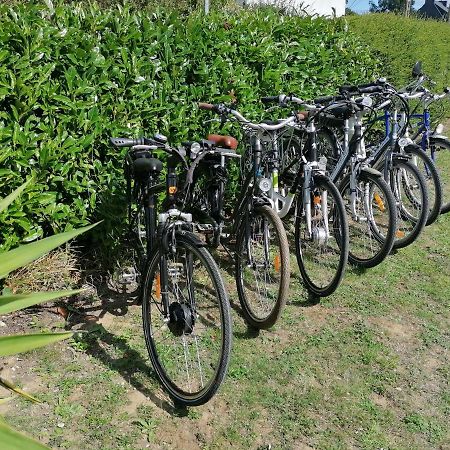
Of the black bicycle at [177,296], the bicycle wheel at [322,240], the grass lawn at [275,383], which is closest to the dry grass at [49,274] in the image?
the grass lawn at [275,383]

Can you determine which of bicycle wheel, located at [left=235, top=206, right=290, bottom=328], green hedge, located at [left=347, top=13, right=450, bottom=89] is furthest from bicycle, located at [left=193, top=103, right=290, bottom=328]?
green hedge, located at [left=347, top=13, right=450, bottom=89]

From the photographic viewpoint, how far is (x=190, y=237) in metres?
2.84

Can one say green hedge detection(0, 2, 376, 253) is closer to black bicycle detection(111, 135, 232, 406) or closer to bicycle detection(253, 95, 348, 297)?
black bicycle detection(111, 135, 232, 406)

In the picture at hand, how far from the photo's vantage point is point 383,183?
14.0 feet

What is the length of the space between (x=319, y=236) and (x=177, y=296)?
1382mm

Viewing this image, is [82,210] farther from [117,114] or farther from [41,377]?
[41,377]

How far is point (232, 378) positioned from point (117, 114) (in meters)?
2.03

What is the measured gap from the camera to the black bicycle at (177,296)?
2.81m

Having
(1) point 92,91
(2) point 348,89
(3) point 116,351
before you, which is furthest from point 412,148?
(3) point 116,351

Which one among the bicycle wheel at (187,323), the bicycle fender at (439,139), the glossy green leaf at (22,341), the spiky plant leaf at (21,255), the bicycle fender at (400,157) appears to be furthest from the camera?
the bicycle fender at (439,139)

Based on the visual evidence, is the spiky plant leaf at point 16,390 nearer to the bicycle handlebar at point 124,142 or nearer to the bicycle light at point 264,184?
the bicycle handlebar at point 124,142

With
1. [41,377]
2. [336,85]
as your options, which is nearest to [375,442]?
[41,377]

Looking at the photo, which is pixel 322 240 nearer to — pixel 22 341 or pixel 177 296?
pixel 177 296

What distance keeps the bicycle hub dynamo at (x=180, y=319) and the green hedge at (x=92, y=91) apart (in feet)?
4.04
